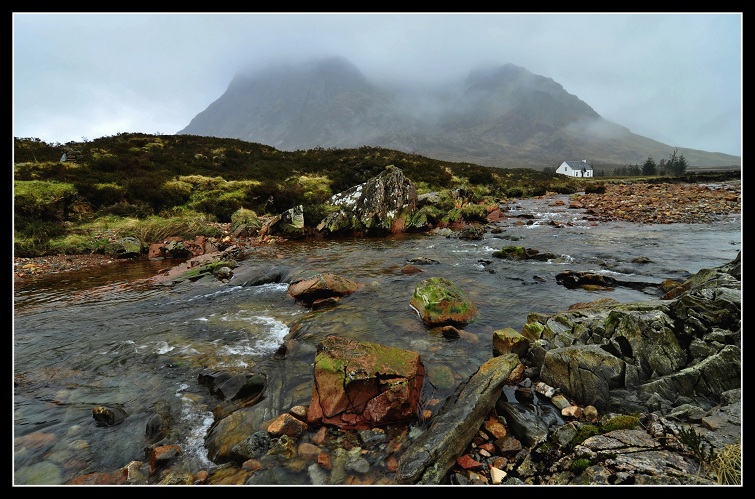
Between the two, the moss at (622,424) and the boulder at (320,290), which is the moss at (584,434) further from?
the boulder at (320,290)

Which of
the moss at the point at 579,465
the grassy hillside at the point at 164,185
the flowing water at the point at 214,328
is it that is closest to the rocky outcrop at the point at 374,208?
the grassy hillside at the point at 164,185

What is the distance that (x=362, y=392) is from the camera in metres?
4.12

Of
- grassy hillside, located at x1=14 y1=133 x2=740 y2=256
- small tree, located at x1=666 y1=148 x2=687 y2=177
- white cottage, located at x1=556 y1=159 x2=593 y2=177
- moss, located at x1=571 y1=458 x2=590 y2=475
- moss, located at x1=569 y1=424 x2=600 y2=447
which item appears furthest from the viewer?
white cottage, located at x1=556 y1=159 x2=593 y2=177

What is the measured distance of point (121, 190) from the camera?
2100 cm

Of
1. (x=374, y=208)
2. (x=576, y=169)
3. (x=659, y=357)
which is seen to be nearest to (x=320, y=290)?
(x=659, y=357)

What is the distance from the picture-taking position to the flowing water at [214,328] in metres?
4.19

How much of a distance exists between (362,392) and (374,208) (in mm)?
16555

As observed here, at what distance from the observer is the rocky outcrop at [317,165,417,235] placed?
19641 millimetres

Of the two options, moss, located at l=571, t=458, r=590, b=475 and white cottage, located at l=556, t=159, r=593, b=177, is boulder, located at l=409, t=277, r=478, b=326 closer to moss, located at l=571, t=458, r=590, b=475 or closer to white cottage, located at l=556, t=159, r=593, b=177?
moss, located at l=571, t=458, r=590, b=475

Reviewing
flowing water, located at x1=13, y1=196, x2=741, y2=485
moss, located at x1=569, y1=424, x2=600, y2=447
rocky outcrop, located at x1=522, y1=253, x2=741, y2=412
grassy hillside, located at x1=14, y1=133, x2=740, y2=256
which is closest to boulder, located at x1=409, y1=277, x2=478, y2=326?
flowing water, located at x1=13, y1=196, x2=741, y2=485

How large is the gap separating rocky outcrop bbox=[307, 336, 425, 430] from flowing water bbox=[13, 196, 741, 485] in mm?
534

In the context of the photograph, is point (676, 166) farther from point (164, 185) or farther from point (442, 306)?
point (164, 185)

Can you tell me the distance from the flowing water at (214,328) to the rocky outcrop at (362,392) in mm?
534
